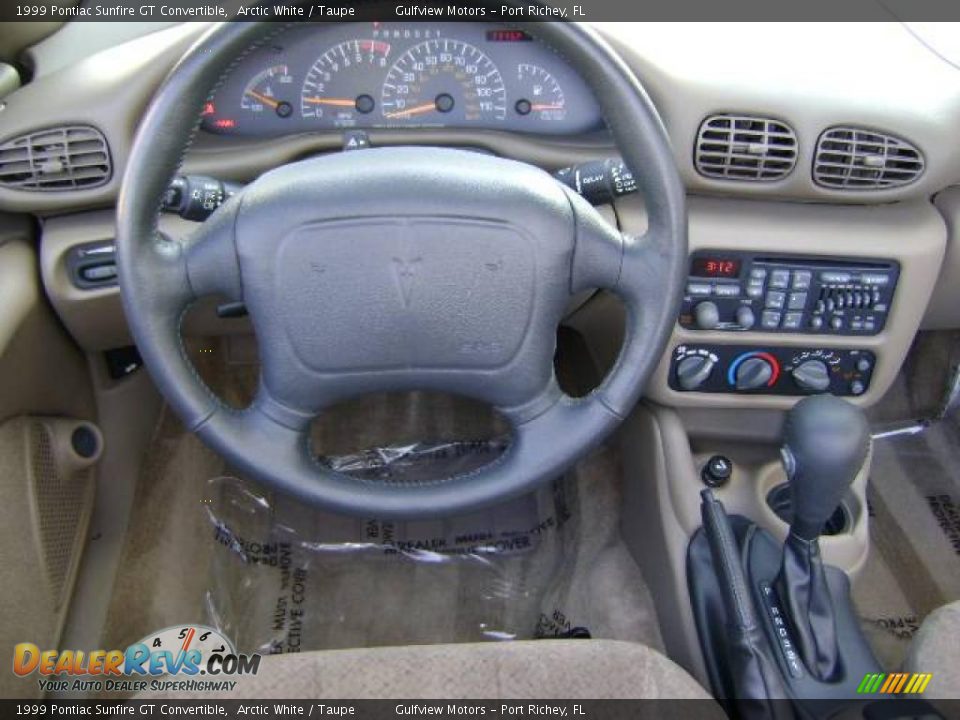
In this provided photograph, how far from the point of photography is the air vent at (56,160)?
1.35 m

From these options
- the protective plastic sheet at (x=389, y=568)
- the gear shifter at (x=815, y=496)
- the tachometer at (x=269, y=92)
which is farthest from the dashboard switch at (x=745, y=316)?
the tachometer at (x=269, y=92)

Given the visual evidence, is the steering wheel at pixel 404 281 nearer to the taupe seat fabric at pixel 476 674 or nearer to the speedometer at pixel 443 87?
the taupe seat fabric at pixel 476 674

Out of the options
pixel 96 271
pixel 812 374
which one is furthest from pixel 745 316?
pixel 96 271

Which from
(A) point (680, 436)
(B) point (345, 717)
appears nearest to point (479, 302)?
(B) point (345, 717)

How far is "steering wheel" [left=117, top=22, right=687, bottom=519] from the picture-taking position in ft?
3.38

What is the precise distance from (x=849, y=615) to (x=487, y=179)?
0.83m

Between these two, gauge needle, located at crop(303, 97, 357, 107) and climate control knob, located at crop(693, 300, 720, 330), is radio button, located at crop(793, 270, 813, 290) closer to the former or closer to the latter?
climate control knob, located at crop(693, 300, 720, 330)

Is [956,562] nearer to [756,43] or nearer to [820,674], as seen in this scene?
[820,674]

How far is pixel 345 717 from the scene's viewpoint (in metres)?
1.19

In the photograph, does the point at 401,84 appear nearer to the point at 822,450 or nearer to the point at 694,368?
the point at 694,368

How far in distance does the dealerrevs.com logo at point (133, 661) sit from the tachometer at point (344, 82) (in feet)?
2.54

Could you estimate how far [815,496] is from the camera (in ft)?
3.98

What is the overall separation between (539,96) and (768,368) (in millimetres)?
551

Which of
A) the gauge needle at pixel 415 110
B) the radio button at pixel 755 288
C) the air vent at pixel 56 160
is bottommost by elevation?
the radio button at pixel 755 288
